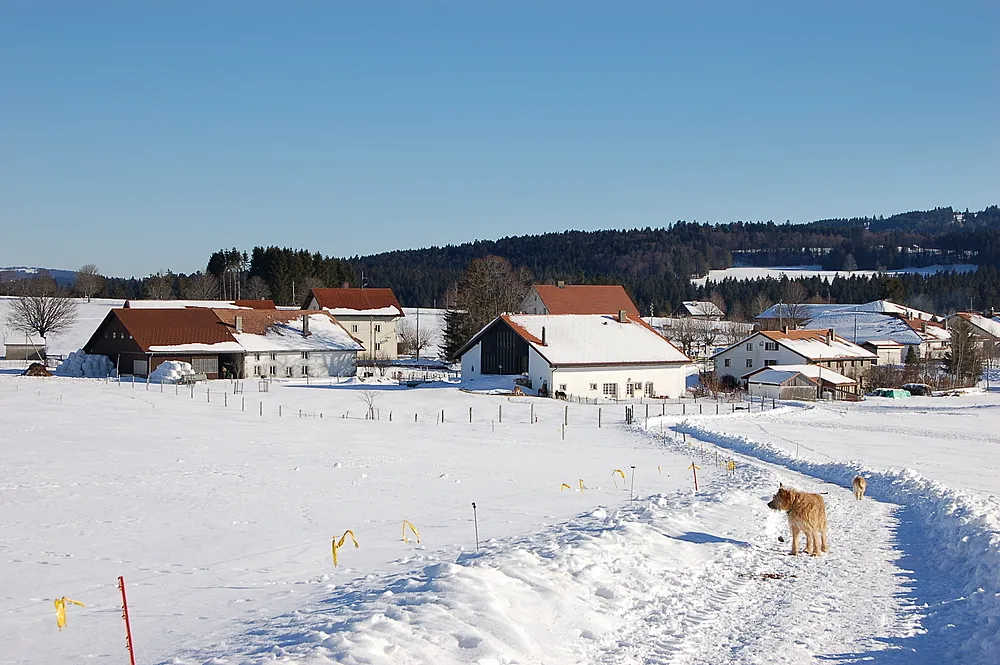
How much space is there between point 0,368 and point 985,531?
215 ft

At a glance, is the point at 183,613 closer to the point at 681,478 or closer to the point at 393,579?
the point at 393,579

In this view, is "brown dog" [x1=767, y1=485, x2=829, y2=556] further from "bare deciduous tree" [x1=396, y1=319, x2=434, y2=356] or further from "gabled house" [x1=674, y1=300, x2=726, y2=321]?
"gabled house" [x1=674, y1=300, x2=726, y2=321]

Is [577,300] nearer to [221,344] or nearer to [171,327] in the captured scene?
[221,344]

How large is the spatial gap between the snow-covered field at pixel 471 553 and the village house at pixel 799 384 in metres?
31.8

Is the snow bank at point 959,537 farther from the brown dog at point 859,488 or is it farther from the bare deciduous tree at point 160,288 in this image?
the bare deciduous tree at point 160,288

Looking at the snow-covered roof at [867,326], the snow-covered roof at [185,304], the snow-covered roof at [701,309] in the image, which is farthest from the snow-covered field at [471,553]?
the snow-covered roof at [701,309]

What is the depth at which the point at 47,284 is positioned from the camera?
106 m

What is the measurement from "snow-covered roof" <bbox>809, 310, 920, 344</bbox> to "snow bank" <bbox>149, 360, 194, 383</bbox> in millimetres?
73984

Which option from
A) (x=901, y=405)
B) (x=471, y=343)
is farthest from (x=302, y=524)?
(x=901, y=405)

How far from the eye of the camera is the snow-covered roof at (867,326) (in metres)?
102

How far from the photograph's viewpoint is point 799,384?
6388cm

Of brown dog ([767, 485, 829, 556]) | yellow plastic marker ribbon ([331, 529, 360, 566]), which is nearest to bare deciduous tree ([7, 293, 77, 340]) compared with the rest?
yellow plastic marker ribbon ([331, 529, 360, 566])

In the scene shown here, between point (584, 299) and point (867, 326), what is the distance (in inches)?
1961

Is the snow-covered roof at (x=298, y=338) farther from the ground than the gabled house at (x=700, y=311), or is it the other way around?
the gabled house at (x=700, y=311)
